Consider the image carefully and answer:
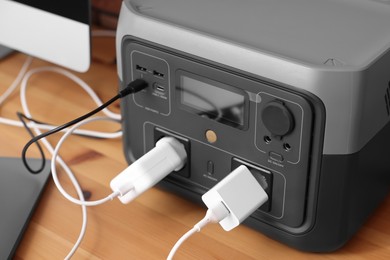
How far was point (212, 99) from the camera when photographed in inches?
28.1

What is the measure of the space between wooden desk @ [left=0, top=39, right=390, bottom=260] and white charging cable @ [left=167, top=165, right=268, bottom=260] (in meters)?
0.05

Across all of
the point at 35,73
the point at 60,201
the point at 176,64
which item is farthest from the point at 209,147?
the point at 35,73

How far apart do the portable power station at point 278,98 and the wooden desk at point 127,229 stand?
0.02 metres

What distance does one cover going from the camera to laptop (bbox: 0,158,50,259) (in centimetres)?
75

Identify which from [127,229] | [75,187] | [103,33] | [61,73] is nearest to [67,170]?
[75,187]

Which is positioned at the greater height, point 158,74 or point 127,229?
point 158,74

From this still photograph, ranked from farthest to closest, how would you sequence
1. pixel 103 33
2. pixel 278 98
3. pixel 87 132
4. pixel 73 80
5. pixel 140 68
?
pixel 103 33 < pixel 73 80 < pixel 87 132 < pixel 140 68 < pixel 278 98

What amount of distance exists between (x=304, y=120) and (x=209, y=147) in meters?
0.14

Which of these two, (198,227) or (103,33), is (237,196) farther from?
(103,33)

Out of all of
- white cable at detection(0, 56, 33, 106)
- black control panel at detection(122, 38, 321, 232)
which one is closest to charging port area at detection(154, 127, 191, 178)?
black control panel at detection(122, 38, 321, 232)

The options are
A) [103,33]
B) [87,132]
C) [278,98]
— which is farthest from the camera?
[103,33]

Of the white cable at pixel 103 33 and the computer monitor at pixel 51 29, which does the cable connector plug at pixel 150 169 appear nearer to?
the computer monitor at pixel 51 29

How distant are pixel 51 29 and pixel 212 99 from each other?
1.05 feet

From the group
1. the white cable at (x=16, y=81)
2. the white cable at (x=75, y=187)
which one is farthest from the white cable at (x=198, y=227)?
the white cable at (x=16, y=81)
